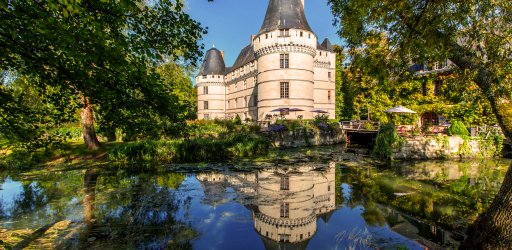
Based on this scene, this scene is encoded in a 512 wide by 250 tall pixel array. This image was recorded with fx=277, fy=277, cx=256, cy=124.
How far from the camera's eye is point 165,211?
20.8ft

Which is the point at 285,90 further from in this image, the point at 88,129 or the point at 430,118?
the point at 88,129

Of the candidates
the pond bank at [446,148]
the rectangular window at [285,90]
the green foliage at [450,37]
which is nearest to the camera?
the green foliage at [450,37]

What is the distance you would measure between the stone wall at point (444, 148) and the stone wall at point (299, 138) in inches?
297

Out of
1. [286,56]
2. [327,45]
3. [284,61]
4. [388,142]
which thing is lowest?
[388,142]

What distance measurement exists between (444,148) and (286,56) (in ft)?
62.7

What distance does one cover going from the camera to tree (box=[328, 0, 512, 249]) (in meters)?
3.96

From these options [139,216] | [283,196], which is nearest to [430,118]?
[283,196]

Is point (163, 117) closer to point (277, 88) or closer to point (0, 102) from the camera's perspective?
point (0, 102)

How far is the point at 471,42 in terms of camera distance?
4996 mm

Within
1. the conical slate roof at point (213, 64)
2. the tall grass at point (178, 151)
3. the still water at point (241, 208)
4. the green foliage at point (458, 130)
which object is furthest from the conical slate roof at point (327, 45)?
the still water at point (241, 208)

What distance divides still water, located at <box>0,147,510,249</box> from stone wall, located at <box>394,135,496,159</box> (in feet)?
12.0

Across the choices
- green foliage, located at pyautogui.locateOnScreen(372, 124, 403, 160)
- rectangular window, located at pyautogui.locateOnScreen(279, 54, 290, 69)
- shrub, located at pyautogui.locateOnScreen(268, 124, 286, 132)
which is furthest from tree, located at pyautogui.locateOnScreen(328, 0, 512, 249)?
rectangular window, located at pyautogui.locateOnScreen(279, 54, 290, 69)

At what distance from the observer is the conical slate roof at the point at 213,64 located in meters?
47.5

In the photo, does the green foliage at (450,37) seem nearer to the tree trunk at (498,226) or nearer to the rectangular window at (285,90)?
the tree trunk at (498,226)
